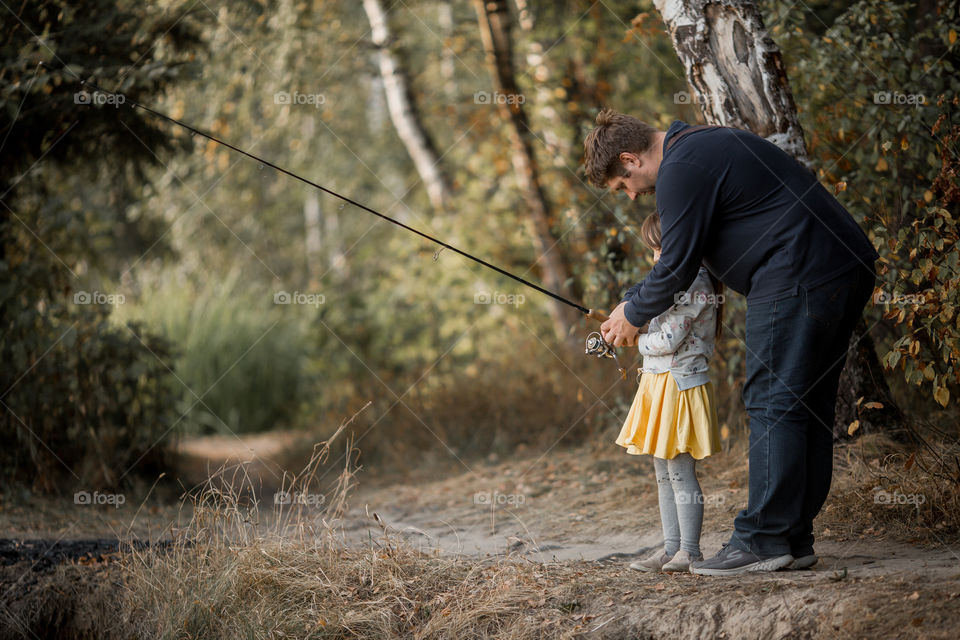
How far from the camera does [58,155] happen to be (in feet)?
21.0

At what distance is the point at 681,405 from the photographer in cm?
325

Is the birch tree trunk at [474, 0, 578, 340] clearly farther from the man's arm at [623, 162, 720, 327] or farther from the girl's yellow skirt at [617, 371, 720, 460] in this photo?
the man's arm at [623, 162, 720, 327]

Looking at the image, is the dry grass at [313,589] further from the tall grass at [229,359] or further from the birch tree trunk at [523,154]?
the tall grass at [229,359]

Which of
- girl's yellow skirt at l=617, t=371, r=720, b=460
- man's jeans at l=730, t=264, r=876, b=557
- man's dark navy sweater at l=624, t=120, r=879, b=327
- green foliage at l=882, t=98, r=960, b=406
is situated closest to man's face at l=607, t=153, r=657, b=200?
man's dark navy sweater at l=624, t=120, r=879, b=327

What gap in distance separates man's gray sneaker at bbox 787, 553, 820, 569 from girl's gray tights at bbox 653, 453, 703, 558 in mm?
342

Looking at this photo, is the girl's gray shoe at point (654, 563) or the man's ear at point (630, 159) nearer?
the man's ear at point (630, 159)

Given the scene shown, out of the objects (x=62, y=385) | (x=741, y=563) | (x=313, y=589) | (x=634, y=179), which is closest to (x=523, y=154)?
(x=62, y=385)

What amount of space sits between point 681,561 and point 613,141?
5.16 ft

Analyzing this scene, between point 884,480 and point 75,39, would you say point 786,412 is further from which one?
point 75,39

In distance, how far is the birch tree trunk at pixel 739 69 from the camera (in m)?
4.09

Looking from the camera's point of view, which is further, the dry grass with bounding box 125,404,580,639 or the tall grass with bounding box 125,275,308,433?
the tall grass with bounding box 125,275,308,433

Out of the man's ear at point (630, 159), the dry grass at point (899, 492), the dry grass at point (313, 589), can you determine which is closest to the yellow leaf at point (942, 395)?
the dry grass at point (899, 492)

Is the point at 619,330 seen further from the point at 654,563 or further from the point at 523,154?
the point at 523,154

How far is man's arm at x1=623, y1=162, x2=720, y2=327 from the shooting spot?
303 cm
